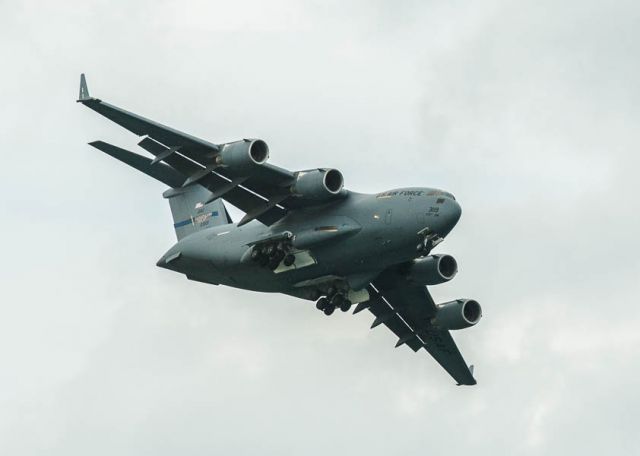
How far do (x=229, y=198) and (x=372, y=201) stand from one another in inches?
163

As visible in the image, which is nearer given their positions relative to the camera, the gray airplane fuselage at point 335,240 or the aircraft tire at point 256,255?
the gray airplane fuselage at point 335,240

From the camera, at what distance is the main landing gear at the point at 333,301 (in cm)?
4588

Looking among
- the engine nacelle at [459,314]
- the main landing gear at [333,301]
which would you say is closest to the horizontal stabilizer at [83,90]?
the main landing gear at [333,301]

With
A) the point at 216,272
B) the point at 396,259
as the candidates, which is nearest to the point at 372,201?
the point at 396,259

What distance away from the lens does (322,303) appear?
46.1 m

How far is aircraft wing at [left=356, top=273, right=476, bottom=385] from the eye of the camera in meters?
48.8

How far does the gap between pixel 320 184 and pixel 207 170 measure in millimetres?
3063

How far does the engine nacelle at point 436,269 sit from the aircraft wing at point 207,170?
15.1 ft

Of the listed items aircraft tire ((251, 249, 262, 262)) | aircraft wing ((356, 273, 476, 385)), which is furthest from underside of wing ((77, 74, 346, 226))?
aircraft wing ((356, 273, 476, 385))

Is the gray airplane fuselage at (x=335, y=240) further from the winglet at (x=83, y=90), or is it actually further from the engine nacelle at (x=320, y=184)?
the winglet at (x=83, y=90)

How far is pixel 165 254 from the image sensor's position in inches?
1871

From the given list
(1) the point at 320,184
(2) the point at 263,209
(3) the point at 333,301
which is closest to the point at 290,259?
(2) the point at 263,209

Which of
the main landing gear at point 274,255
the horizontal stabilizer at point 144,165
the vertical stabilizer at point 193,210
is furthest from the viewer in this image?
the vertical stabilizer at point 193,210

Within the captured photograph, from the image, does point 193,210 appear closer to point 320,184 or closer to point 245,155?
point 320,184
